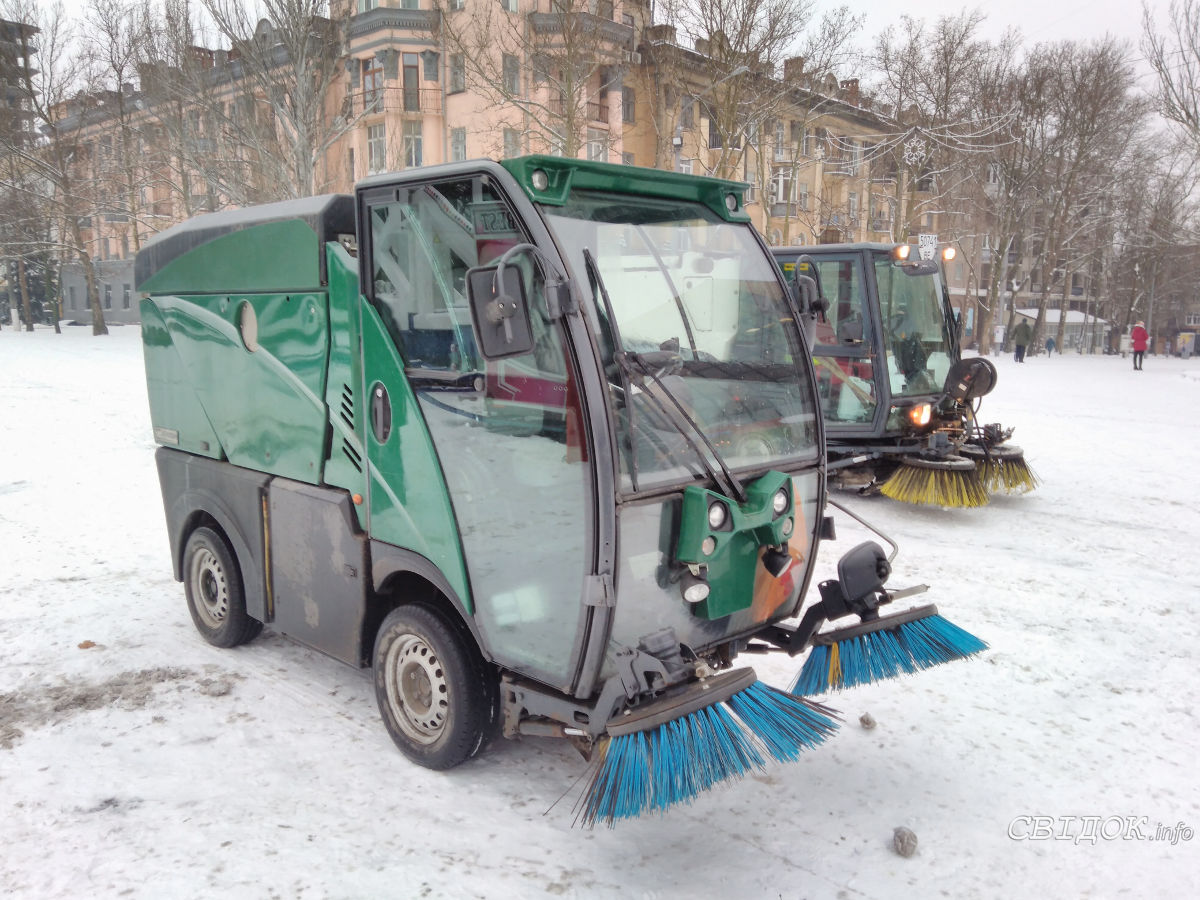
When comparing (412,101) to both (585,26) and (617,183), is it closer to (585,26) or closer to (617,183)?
(585,26)

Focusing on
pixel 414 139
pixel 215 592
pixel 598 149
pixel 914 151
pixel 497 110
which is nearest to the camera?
pixel 215 592

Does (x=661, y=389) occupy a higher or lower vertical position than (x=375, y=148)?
lower

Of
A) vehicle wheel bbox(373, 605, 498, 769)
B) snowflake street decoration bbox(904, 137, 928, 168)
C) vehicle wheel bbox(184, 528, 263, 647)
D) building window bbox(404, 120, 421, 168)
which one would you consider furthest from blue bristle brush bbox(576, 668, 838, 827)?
building window bbox(404, 120, 421, 168)

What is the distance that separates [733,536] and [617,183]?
Answer: 1468 millimetres

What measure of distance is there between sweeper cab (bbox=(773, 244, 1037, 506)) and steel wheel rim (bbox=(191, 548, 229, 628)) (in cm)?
569

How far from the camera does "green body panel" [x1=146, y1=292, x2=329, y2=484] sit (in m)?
4.27

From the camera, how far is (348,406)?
160 inches

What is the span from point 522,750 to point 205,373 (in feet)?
9.18

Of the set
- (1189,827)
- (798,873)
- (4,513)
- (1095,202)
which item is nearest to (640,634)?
(798,873)

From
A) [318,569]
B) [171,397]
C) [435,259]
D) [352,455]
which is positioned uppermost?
[435,259]

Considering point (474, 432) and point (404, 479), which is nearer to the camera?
point (474, 432)

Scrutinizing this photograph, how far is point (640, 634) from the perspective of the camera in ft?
10.9

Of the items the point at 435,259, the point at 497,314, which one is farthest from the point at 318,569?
the point at 497,314

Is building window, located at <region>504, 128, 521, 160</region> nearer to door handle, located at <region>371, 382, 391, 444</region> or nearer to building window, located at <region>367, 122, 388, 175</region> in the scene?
building window, located at <region>367, 122, 388, 175</region>
